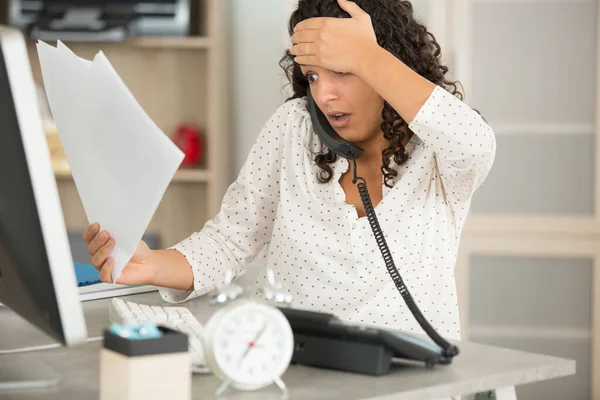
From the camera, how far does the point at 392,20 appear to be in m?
1.60

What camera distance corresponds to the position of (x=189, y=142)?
3375 mm

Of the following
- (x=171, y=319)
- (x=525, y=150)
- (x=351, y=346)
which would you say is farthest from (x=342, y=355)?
(x=525, y=150)

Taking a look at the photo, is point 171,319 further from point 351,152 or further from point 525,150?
point 525,150

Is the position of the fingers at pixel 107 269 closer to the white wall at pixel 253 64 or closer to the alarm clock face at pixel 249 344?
the alarm clock face at pixel 249 344

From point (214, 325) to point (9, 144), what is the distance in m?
0.27

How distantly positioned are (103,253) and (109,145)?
0.70 feet

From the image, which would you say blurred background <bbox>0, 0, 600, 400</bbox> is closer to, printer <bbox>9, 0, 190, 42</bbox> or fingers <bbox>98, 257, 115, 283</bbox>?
printer <bbox>9, 0, 190, 42</bbox>

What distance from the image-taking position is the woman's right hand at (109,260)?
1209 millimetres

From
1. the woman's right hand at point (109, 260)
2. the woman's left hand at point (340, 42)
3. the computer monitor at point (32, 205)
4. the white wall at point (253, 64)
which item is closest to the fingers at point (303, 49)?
the woman's left hand at point (340, 42)

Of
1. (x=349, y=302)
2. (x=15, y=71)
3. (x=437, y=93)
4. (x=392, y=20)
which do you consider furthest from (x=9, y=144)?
(x=392, y=20)

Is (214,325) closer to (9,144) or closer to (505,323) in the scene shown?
(9,144)

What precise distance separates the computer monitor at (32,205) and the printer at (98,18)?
8.10 feet

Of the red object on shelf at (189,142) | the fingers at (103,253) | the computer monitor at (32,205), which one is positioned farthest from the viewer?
the red object on shelf at (189,142)

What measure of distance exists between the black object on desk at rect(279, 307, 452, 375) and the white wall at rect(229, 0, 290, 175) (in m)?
2.48
